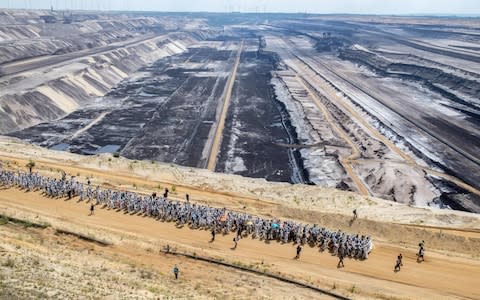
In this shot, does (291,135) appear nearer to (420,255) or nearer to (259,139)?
(259,139)

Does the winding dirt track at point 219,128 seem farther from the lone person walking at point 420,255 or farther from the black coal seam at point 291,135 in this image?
the lone person walking at point 420,255

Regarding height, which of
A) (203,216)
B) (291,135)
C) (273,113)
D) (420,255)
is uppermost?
(203,216)

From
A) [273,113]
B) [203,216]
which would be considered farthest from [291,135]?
[203,216]

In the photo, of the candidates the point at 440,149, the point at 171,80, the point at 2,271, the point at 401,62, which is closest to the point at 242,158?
the point at 440,149

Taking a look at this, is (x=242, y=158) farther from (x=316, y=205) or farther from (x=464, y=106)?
(x=464, y=106)

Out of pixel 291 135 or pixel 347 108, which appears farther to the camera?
pixel 347 108

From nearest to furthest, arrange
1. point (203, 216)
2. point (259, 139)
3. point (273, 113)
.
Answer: point (203, 216)
point (259, 139)
point (273, 113)

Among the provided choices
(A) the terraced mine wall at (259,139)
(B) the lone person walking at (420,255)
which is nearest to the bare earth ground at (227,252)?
(B) the lone person walking at (420,255)

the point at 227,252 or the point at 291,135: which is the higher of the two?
the point at 227,252
